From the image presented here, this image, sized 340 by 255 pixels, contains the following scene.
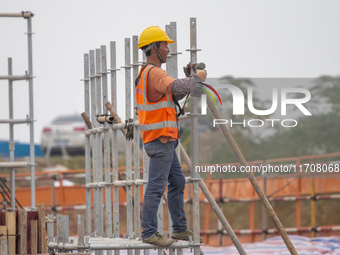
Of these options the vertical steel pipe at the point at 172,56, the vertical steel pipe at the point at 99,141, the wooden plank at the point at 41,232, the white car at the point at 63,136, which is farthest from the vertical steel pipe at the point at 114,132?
the white car at the point at 63,136

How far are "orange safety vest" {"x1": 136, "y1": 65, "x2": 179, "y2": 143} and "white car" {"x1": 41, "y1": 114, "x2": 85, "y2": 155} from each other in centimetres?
3046

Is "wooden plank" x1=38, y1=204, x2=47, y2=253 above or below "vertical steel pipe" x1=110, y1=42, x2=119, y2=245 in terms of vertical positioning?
below

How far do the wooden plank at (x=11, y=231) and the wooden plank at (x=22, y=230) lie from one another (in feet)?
0.23

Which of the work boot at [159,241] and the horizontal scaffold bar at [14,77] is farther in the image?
the horizontal scaffold bar at [14,77]

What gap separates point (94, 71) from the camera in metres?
11.9

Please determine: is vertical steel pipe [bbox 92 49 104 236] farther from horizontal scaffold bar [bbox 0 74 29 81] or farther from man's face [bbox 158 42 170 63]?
man's face [bbox 158 42 170 63]

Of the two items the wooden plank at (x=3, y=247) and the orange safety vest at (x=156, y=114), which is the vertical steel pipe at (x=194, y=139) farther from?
the wooden plank at (x=3, y=247)

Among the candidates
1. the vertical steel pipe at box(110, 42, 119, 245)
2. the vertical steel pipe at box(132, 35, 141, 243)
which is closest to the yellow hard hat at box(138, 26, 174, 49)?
the vertical steel pipe at box(132, 35, 141, 243)

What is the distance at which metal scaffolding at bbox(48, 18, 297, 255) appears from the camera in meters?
9.15

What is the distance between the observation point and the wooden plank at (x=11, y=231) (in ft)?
29.9

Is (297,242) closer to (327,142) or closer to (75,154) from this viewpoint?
(327,142)

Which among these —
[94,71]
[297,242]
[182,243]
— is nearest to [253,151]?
[297,242]

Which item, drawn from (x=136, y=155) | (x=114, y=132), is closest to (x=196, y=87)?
(x=136, y=155)

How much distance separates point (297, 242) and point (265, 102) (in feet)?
52.0
